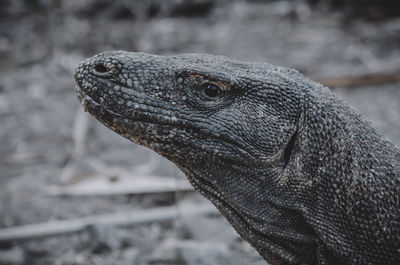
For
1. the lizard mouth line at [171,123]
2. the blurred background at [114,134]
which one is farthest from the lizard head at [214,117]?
the blurred background at [114,134]

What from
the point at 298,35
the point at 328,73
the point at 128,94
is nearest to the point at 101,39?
the point at 298,35

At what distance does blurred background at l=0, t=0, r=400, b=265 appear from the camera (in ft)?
18.5

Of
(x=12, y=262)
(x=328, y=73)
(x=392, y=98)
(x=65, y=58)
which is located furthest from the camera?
(x=65, y=58)

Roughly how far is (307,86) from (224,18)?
45.8ft

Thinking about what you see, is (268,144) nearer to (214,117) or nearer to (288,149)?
(288,149)

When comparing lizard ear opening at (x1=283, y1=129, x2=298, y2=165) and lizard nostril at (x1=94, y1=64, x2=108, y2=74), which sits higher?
lizard ear opening at (x1=283, y1=129, x2=298, y2=165)

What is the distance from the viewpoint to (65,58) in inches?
516

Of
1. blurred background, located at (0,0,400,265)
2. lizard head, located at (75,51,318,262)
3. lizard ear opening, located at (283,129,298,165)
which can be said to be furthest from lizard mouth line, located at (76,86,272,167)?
blurred background, located at (0,0,400,265)

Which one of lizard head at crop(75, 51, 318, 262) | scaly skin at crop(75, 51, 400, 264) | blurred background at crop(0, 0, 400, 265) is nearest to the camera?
scaly skin at crop(75, 51, 400, 264)

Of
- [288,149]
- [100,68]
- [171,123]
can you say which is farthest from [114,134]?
[288,149]

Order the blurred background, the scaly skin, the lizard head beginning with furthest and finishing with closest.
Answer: the blurred background, the lizard head, the scaly skin

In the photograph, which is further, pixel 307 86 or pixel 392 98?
pixel 392 98

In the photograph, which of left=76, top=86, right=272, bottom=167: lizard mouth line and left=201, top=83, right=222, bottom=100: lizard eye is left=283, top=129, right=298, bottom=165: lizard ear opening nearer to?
left=76, top=86, right=272, bottom=167: lizard mouth line

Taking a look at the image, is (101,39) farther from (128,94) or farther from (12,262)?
(128,94)
